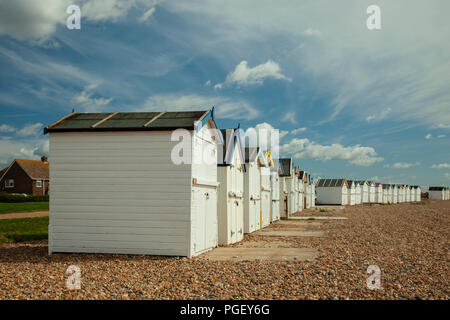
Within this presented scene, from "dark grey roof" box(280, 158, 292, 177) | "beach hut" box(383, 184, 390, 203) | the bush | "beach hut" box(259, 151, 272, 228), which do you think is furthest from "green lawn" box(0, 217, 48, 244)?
"beach hut" box(383, 184, 390, 203)

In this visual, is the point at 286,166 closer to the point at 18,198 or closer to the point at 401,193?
the point at 18,198

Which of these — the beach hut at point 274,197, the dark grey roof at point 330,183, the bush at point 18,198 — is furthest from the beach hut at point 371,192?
the bush at point 18,198

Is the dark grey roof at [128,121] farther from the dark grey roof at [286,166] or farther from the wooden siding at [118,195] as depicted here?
the dark grey roof at [286,166]

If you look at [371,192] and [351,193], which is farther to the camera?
[371,192]

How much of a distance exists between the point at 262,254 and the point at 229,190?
3743 mm

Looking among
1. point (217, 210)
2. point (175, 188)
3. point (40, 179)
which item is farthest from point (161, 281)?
point (40, 179)

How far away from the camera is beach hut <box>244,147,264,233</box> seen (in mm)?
20828

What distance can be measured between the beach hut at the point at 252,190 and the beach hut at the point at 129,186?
23.8 ft

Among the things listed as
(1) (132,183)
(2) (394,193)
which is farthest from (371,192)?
(1) (132,183)

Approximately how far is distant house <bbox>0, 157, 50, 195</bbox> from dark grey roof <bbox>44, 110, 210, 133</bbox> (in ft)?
157

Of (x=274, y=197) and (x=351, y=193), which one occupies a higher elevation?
(x=274, y=197)

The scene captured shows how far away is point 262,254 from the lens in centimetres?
1351
